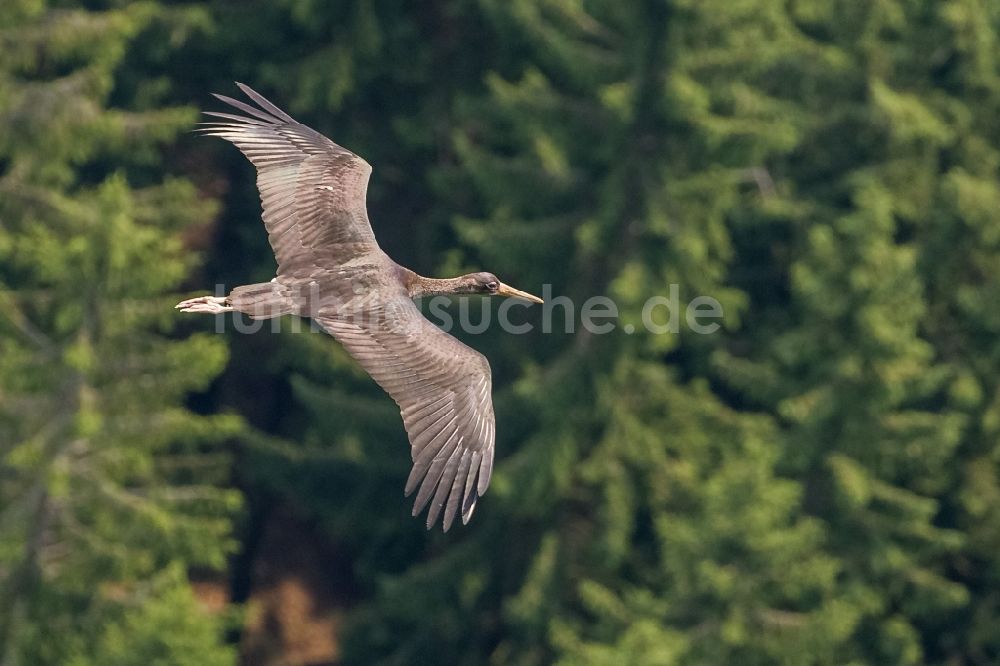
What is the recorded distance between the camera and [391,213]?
23.5 meters

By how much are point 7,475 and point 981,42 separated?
10870mm

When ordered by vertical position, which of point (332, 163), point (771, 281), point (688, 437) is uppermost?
point (332, 163)

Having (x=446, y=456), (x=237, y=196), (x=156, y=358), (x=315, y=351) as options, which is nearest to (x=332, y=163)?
(x=446, y=456)

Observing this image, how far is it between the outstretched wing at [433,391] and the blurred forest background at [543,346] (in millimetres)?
5614

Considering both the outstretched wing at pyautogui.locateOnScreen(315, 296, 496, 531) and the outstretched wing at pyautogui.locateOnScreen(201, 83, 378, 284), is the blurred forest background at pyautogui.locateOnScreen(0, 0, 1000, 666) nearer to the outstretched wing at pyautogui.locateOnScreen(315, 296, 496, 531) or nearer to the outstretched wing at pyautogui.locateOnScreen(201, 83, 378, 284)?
the outstretched wing at pyautogui.locateOnScreen(201, 83, 378, 284)

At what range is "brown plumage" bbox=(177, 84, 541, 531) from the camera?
12148 millimetres

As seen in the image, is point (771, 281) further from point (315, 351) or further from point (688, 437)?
point (315, 351)

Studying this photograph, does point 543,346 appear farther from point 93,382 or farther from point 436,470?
point 436,470

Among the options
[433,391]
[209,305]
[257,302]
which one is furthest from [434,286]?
[433,391]

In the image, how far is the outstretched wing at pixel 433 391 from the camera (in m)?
11.9

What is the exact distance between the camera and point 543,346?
71.9 ft

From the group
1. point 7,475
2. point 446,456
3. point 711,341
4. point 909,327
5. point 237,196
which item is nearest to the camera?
point 446,456

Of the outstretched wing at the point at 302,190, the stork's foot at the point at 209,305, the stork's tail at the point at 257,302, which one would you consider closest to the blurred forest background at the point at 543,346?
the outstretched wing at the point at 302,190

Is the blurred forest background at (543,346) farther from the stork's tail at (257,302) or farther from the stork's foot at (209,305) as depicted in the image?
the stork's tail at (257,302)
